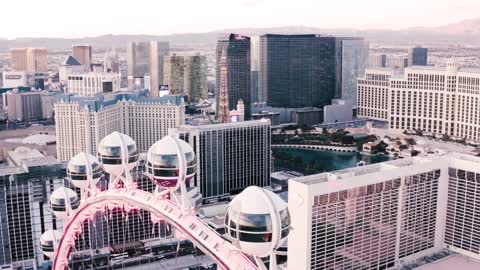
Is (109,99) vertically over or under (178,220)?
under

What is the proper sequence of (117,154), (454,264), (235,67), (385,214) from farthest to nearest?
(235,67) < (454,264) < (385,214) < (117,154)

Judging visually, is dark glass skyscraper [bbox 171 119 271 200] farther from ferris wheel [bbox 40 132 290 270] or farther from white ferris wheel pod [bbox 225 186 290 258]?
white ferris wheel pod [bbox 225 186 290 258]

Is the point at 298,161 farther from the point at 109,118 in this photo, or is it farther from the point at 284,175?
the point at 109,118

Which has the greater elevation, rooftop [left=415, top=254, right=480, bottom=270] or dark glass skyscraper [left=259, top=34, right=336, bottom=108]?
dark glass skyscraper [left=259, top=34, right=336, bottom=108]

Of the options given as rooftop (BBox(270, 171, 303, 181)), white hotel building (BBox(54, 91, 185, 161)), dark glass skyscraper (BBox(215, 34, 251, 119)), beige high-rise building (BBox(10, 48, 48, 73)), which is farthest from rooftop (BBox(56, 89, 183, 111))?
beige high-rise building (BBox(10, 48, 48, 73))

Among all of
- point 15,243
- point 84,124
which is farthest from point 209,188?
point 15,243

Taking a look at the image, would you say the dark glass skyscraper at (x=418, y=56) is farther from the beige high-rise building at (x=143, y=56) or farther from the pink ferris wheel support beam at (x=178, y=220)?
the pink ferris wheel support beam at (x=178, y=220)

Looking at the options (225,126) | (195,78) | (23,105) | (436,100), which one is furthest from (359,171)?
(23,105)

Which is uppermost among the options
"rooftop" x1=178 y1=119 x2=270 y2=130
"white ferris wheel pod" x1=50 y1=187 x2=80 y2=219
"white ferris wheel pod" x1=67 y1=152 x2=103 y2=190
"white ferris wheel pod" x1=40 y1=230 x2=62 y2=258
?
"white ferris wheel pod" x1=67 y1=152 x2=103 y2=190
